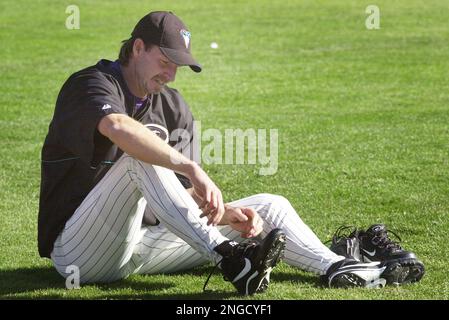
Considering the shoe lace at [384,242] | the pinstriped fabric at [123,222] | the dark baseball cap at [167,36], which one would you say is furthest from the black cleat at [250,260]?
the dark baseball cap at [167,36]

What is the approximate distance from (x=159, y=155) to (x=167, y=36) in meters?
0.85

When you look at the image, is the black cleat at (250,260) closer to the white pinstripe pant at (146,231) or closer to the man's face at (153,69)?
the white pinstripe pant at (146,231)

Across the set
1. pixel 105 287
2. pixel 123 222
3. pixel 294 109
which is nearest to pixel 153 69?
pixel 123 222

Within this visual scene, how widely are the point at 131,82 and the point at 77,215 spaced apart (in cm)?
83

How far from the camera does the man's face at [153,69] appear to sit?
5.49 m

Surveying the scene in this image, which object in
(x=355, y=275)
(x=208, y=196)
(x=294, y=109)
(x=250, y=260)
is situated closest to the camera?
(x=208, y=196)

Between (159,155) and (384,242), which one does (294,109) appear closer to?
(384,242)

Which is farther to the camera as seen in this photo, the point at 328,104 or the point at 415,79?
the point at 415,79

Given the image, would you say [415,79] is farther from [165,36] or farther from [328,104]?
[165,36]

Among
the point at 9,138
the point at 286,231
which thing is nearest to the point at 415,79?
the point at 9,138

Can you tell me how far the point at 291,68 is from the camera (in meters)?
16.1

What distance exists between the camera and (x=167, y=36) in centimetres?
551

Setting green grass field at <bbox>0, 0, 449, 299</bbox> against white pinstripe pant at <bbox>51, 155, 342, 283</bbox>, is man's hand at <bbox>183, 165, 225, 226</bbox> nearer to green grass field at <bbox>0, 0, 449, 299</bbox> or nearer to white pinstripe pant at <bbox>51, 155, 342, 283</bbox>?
white pinstripe pant at <bbox>51, 155, 342, 283</bbox>

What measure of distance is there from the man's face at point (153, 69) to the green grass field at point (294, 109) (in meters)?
1.21
